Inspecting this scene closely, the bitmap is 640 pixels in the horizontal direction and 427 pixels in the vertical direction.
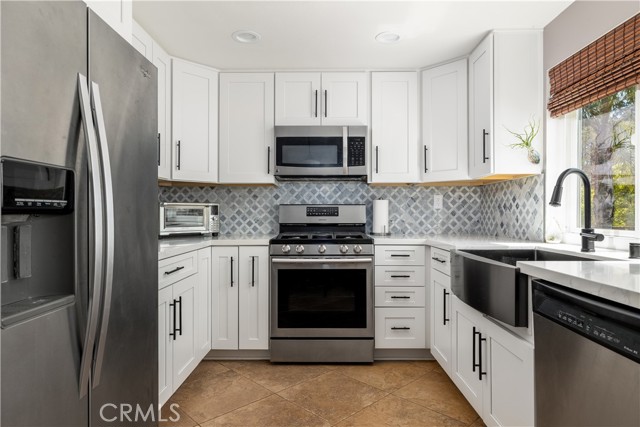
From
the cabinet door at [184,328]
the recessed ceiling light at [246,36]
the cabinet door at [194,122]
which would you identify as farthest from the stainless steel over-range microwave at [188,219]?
the recessed ceiling light at [246,36]

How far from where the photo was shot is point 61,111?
845mm

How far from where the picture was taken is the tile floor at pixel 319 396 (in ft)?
6.32

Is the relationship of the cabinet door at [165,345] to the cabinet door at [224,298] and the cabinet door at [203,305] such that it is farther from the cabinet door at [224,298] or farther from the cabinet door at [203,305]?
the cabinet door at [224,298]

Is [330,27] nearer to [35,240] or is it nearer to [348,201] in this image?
[348,201]

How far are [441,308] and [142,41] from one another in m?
2.64

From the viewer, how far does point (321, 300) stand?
262cm

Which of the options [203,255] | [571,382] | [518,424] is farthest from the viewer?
[203,255]

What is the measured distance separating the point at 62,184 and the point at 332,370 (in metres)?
2.18

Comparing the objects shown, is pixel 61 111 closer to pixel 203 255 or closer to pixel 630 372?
pixel 630 372

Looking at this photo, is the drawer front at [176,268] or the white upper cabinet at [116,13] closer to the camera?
the white upper cabinet at [116,13]

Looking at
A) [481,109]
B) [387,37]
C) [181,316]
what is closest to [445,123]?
[481,109]

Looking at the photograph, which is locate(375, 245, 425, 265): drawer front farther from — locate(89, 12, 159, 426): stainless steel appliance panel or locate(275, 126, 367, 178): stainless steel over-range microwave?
locate(89, 12, 159, 426): stainless steel appliance panel

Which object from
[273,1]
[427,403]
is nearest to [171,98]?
[273,1]

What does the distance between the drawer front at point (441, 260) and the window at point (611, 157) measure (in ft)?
2.56
